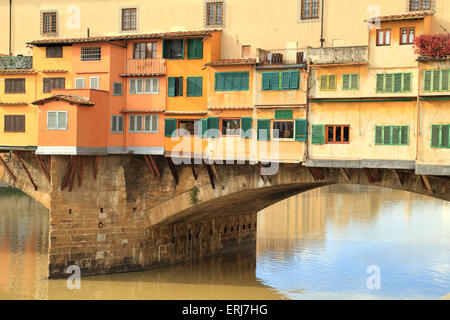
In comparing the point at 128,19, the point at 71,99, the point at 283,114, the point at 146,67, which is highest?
the point at 128,19

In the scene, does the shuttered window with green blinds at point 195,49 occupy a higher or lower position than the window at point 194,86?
higher

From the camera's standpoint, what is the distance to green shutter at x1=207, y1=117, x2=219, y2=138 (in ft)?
95.9

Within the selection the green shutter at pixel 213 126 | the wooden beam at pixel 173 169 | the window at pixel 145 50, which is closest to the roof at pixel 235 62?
the green shutter at pixel 213 126

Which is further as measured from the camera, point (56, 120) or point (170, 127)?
point (170, 127)

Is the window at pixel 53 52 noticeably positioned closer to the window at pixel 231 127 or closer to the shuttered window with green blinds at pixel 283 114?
the window at pixel 231 127

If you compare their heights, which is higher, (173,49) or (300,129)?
(173,49)

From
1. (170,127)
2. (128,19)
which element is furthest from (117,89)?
(128,19)

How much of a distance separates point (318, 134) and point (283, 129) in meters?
1.56

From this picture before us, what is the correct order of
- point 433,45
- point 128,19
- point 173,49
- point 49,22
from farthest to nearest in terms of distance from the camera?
1. point 49,22
2. point 128,19
3. point 173,49
4. point 433,45

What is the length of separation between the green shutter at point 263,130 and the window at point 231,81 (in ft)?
5.46

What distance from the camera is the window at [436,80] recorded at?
975 inches

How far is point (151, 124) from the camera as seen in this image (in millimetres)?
30547

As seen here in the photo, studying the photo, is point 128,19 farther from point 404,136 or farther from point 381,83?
point 404,136

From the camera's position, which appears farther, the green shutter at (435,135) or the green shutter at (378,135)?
the green shutter at (378,135)
